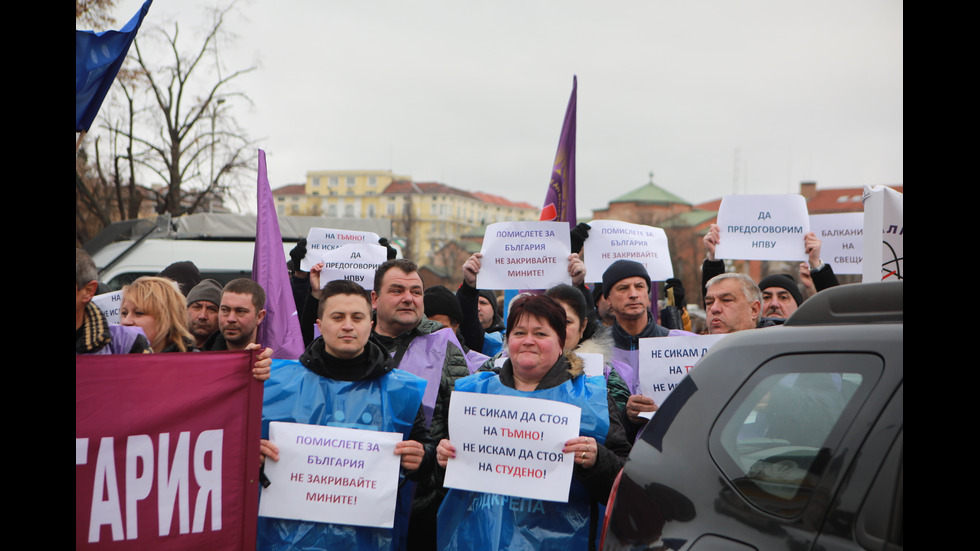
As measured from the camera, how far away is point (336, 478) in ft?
12.1

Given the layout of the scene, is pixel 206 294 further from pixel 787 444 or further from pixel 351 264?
pixel 787 444

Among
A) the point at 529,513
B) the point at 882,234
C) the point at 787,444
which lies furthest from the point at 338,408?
the point at 882,234

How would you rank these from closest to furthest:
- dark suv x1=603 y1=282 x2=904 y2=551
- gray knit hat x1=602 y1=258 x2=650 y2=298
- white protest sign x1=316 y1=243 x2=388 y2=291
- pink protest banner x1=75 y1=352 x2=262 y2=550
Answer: dark suv x1=603 y1=282 x2=904 y2=551 → pink protest banner x1=75 y1=352 x2=262 y2=550 → gray knit hat x1=602 y1=258 x2=650 y2=298 → white protest sign x1=316 y1=243 x2=388 y2=291

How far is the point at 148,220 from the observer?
516 inches

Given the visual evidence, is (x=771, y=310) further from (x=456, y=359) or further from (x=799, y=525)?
(x=799, y=525)

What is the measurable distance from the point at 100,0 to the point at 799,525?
656 inches

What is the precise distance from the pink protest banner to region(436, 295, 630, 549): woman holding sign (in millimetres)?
893

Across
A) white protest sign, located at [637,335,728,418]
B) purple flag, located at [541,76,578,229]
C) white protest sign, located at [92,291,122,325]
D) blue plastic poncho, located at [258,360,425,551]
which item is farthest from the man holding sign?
purple flag, located at [541,76,578,229]

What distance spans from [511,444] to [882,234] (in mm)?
3030

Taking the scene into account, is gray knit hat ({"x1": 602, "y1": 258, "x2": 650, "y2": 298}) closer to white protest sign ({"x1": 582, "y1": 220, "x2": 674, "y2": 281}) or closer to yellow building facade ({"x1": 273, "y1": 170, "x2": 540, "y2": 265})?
white protest sign ({"x1": 582, "y1": 220, "x2": 674, "y2": 281})

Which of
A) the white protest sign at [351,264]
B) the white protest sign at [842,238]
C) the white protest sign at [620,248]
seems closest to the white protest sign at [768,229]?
the white protest sign at [620,248]

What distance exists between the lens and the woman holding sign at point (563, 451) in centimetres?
348

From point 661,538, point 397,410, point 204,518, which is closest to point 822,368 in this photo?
point 661,538

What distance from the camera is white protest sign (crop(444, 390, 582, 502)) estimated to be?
3482mm
